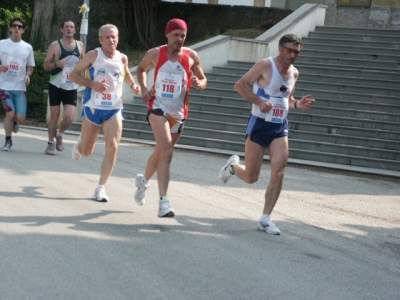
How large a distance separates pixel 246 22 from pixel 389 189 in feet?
52.3

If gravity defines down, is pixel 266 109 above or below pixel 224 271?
above

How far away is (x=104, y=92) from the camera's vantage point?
956 cm

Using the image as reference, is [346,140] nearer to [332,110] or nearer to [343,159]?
[343,159]

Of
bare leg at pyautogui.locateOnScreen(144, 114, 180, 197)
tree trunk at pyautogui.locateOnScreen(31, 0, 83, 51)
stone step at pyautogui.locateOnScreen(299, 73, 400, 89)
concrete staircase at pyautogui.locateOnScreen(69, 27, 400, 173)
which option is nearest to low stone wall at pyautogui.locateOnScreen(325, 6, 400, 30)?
concrete staircase at pyautogui.locateOnScreen(69, 27, 400, 173)

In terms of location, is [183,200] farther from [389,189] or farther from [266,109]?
[389,189]

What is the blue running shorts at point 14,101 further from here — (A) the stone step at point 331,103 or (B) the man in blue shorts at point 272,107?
(A) the stone step at point 331,103

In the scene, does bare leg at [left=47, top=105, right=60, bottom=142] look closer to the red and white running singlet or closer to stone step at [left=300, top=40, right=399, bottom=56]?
the red and white running singlet

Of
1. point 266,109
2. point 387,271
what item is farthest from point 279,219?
point 387,271

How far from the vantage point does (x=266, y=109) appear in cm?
837

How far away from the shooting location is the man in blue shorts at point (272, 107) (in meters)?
8.42

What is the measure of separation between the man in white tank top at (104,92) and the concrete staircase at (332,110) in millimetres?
7161

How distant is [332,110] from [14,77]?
25.5 feet

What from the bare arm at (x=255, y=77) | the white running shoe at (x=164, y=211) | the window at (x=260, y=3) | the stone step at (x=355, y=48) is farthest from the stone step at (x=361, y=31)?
the white running shoe at (x=164, y=211)

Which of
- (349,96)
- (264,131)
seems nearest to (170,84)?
(264,131)
